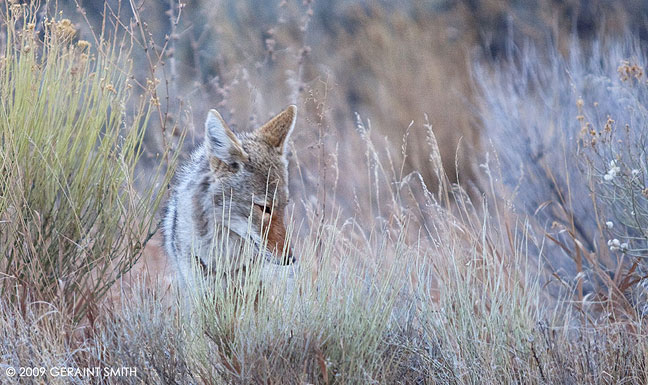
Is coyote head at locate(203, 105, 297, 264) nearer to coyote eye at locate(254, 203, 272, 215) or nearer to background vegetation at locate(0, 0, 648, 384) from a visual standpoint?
coyote eye at locate(254, 203, 272, 215)

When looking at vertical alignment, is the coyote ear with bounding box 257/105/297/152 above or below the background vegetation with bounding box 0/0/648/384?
above

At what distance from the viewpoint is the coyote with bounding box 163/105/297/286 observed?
4.14m

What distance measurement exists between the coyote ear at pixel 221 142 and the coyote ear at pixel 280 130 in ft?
0.85

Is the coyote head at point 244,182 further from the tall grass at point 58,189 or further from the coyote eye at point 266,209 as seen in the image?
the tall grass at point 58,189

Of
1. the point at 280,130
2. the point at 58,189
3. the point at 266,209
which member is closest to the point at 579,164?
the point at 280,130

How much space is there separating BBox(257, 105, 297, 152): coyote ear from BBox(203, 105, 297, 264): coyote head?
9 cm

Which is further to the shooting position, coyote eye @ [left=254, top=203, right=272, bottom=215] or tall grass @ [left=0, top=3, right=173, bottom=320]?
coyote eye @ [left=254, top=203, right=272, bottom=215]

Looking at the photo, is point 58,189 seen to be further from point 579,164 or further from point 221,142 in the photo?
point 579,164

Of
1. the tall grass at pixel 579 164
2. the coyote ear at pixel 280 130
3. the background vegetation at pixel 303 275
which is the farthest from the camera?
the tall grass at pixel 579 164

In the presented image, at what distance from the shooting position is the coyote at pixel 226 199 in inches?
163

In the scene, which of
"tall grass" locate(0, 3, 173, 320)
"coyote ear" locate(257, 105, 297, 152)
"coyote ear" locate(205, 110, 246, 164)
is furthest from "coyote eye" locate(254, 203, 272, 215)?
"tall grass" locate(0, 3, 173, 320)

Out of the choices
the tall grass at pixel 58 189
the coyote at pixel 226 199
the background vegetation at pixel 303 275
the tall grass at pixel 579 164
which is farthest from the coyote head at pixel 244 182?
the tall grass at pixel 579 164

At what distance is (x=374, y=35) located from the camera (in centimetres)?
1145

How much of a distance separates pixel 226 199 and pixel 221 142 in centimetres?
30
